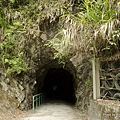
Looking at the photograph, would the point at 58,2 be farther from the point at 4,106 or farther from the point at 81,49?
the point at 4,106

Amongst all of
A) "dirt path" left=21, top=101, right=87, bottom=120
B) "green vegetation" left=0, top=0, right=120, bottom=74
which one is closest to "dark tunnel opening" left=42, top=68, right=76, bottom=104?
"dirt path" left=21, top=101, right=87, bottom=120

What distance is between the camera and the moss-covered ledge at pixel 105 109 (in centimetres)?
338

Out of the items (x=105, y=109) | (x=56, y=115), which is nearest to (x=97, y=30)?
(x=105, y=109)

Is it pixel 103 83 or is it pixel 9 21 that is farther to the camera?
pixel 9 21

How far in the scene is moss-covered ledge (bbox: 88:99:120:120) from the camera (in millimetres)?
3379

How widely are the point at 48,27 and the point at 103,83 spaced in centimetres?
375

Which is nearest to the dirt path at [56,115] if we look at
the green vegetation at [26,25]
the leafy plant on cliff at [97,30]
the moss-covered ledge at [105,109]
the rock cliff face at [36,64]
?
the rock cliff face at [36,64]

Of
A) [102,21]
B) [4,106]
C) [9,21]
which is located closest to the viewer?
[102,21]

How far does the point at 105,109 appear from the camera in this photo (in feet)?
11.9

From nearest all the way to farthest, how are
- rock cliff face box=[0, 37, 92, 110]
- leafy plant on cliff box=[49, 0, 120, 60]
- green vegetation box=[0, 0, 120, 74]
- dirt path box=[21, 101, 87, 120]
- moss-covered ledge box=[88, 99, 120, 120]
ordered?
moss-covered ledge box=[88, 99, 120, 120]
leafy plant on cliff box=[49, 0, 120, 60]
dirt path box=[21, 101, 87, 120]
rock cliff face box=[0, 37, 92, 110]
green vegetation box=[0, 0, 120, 74]

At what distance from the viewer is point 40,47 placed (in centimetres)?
695

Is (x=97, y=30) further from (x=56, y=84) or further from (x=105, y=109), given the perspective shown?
(x=56, y=84)

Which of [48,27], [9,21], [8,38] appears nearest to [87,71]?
[48,27]

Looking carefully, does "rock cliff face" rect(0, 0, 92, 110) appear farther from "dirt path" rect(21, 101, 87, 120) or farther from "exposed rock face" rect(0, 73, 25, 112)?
"dirt path" rect(21, 101, 87, 120)
